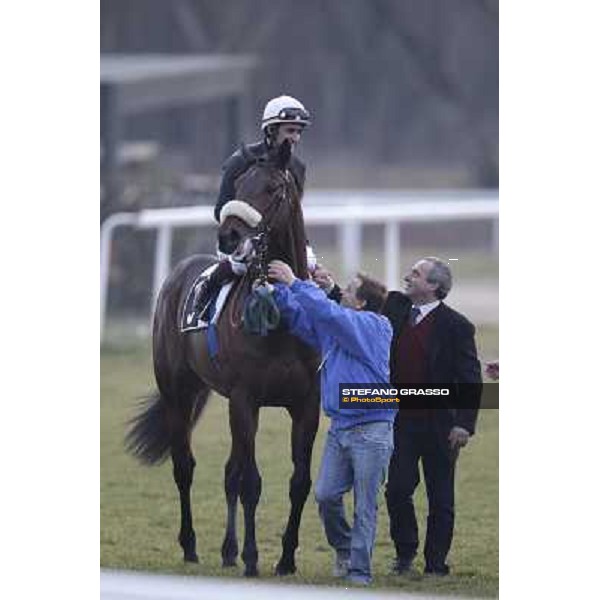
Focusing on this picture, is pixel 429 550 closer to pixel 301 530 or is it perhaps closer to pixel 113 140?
pixel 301 530

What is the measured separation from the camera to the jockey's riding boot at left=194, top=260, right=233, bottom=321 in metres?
8.45

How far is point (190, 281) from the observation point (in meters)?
8.94

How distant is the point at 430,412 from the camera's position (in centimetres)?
855

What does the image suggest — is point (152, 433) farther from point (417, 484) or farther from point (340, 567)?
point (417, 484)

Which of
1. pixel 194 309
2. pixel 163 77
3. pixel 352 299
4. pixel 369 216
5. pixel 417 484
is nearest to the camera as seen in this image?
pixel 352 299

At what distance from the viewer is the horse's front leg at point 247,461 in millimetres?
8469

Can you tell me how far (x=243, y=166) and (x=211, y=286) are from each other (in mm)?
523

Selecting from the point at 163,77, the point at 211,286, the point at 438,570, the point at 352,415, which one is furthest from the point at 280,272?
the point at 163,77

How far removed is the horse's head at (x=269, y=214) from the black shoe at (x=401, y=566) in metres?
1.12

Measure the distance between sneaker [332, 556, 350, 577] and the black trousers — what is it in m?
0.19
